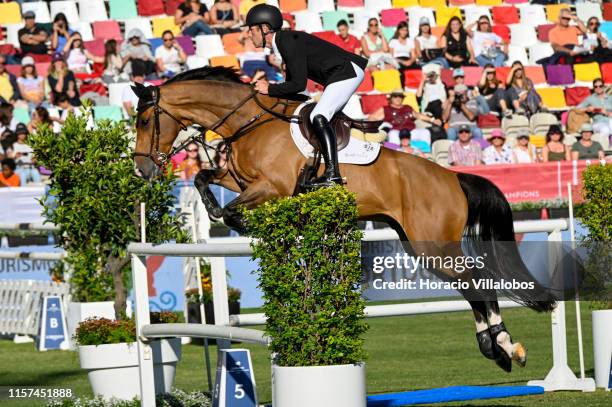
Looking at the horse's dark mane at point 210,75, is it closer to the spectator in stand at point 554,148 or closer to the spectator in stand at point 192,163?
the spectator in stand at point 192,163

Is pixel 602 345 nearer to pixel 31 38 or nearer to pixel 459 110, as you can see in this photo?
pixel 459 110

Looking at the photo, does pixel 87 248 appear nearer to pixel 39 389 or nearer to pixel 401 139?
pixel 39 389

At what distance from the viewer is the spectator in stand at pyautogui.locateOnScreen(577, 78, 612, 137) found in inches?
695

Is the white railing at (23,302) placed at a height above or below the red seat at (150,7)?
below

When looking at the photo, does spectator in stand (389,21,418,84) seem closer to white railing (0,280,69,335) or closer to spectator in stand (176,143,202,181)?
spectator in stand (176,143,202,181)

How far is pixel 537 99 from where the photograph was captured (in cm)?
1812

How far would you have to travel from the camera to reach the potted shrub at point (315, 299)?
429 centimetres

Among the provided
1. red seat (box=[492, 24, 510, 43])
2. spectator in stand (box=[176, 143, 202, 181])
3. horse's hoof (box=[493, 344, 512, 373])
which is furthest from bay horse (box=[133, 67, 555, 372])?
red seat (box=[492, 24, 510, 43])

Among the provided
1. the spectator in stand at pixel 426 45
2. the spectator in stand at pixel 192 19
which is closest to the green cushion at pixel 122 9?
the spectator in stand at pixel 192 19

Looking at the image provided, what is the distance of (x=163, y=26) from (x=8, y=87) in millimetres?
3326

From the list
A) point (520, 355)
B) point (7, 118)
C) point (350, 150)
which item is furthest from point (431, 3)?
point (520, 355)

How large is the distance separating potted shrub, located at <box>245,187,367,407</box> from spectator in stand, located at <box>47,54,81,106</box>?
1237cm

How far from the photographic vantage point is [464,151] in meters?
15.6

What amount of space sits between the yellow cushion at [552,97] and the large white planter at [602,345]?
38.7 feet
